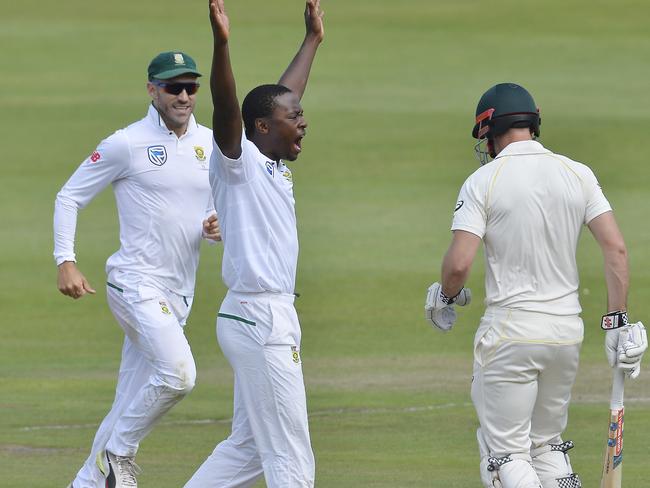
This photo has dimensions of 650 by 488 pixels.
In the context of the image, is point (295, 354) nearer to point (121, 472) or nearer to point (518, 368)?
point (518, 368)

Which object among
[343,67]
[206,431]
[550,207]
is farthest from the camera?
[343,67]

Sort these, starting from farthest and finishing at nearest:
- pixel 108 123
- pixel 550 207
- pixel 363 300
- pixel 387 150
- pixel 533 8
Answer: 1. pixel 533 8
2. pixel 108 123
3. pixel 387 150
4. pixel 363 300
5. pixel 550 207

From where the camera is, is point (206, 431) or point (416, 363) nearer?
point (206, 431)

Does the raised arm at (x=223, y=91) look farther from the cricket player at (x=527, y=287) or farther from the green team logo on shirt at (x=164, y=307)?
the green team logo on shirt at (x=164, y=307)

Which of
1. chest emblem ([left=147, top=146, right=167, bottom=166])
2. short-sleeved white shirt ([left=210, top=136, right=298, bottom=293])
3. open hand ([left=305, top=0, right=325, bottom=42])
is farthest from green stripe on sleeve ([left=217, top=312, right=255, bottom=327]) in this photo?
open hand ([left=305, top=0, right=325, bottom=42])

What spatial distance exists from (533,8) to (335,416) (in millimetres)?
24517

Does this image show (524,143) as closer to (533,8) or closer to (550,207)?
(550,207)

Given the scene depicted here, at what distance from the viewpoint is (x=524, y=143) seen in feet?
20.7

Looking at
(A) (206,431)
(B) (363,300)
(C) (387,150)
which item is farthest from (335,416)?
(C) (387,150)

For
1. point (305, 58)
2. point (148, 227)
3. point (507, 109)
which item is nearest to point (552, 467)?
point (507, 109)

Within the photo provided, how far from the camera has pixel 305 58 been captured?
741cm

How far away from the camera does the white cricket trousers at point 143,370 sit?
24.5ft

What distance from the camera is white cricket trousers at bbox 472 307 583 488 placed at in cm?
614

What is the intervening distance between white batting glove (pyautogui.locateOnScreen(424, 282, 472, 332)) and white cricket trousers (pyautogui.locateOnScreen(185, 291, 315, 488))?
0.58 meters
